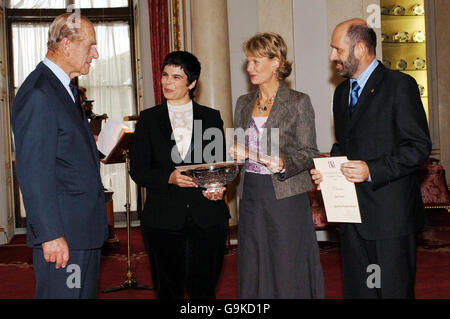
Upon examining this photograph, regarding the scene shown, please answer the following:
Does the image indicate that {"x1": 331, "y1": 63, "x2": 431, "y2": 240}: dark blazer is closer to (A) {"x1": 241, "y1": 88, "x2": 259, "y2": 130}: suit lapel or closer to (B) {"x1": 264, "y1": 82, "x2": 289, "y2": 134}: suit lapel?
(B) {"x1": 264, "y1": 82, "x2": 289, "y2": 134}: suit lapel

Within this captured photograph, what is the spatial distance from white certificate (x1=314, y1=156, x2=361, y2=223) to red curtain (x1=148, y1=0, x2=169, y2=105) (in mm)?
5120

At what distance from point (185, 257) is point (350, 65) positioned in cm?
130

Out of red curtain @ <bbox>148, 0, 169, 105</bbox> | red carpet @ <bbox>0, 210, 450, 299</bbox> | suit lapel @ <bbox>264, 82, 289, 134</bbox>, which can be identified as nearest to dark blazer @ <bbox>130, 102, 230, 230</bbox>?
suit lapel @ <bbox>264, 82, 289, 134</bbox>

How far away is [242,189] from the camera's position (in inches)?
125

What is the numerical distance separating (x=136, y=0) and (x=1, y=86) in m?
2.43

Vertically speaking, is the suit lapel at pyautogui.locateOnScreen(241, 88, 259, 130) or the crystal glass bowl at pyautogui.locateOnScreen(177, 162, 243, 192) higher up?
the suit lapel at pyautogui.locateOnScreen(241, 88, 259, 130)

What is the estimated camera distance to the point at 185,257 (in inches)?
121

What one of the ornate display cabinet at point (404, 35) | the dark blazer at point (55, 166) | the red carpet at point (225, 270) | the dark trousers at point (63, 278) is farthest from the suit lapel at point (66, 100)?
the ornate display cabinet at point (404, 35)

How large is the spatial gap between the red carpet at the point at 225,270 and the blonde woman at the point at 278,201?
5.32 feet

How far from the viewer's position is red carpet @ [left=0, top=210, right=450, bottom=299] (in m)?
4.87

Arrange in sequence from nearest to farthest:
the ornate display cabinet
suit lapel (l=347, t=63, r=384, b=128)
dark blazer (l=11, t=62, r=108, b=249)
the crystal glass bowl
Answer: dark blazer (l=11, t=62, r=108, b=249), suit lapel (l=347, t=63, r=384, b=128), the crystal glass bowl, the ornate display cabinet

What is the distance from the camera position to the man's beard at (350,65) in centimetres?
271

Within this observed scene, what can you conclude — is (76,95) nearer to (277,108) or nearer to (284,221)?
(277,108)
